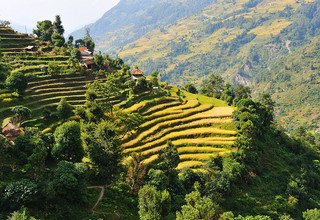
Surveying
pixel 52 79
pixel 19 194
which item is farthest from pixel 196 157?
pixel 52 79

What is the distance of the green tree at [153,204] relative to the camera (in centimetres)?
3516

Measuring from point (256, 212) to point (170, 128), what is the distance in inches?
890

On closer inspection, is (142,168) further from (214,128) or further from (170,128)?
(214,128)

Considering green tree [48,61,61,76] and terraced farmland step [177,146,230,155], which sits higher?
green tree [48,61,61,76]

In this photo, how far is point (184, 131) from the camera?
6444 centimetres

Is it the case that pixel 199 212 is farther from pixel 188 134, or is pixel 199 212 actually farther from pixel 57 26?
pixel 57 26

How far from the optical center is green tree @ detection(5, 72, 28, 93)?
205 ft

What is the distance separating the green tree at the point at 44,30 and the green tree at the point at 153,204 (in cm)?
7468

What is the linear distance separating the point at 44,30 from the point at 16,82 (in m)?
44.2

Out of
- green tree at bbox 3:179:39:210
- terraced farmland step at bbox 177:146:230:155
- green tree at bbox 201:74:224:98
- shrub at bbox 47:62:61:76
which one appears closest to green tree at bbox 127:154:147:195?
green tree at bbox 3:179:39:210

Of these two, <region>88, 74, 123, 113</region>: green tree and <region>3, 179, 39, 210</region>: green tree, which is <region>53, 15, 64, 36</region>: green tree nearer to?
<region>88, 74, 123, 113</region>: green tree

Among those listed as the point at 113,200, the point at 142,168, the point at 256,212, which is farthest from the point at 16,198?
the point at 256,212

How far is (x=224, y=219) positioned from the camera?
34062mm

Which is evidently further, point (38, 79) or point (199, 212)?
point (38, 79)
